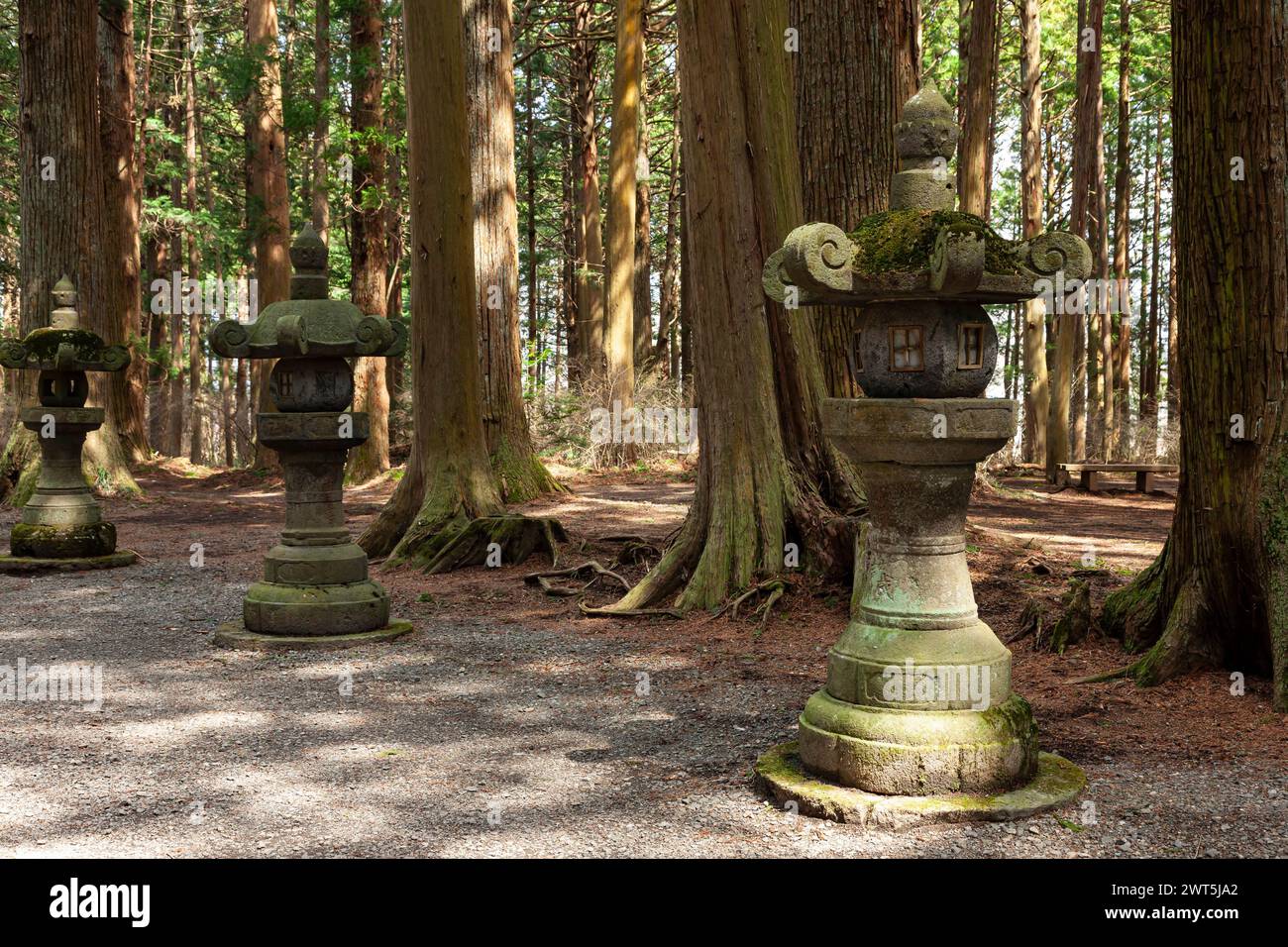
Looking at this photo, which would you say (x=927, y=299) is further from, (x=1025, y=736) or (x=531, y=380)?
(x=531, y=380)

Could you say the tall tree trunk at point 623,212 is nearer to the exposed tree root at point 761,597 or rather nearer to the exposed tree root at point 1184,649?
the exposed tree root at point 761,597

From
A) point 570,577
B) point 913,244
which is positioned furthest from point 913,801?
point 570,577

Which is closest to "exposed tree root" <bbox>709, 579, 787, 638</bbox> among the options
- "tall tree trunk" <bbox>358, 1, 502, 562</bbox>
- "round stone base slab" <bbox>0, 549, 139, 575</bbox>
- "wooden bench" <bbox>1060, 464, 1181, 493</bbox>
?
"tall tree trunk" <bbox>358, 1, 502, 562</bbox>

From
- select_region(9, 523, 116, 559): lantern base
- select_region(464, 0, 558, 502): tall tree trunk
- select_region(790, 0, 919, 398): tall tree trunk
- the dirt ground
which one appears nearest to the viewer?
the dirt ground

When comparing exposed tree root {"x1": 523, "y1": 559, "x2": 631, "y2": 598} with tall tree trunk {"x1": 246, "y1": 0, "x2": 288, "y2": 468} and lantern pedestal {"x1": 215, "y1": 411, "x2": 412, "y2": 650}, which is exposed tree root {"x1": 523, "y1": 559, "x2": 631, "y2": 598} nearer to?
lantern pedestal {"x1": 215, "y1": 411, "x2": 412, "y2": 650}

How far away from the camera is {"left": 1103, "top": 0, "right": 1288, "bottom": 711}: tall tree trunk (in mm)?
5918

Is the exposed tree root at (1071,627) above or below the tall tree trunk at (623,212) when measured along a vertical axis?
below

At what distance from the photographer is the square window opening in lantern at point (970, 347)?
4695 millimetres

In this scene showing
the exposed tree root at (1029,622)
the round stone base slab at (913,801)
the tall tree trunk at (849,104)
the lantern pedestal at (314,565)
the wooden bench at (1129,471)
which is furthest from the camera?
the wooden bench at (1129,471)

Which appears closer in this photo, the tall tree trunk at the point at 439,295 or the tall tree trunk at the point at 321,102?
the tall tree trunk at the point at 439,295

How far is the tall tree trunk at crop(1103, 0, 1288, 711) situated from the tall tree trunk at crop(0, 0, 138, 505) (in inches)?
547

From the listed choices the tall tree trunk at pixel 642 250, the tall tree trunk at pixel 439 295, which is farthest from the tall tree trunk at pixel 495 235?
the tall tree trunk at pixel 642 250

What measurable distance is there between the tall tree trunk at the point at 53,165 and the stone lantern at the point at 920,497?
13408mm
